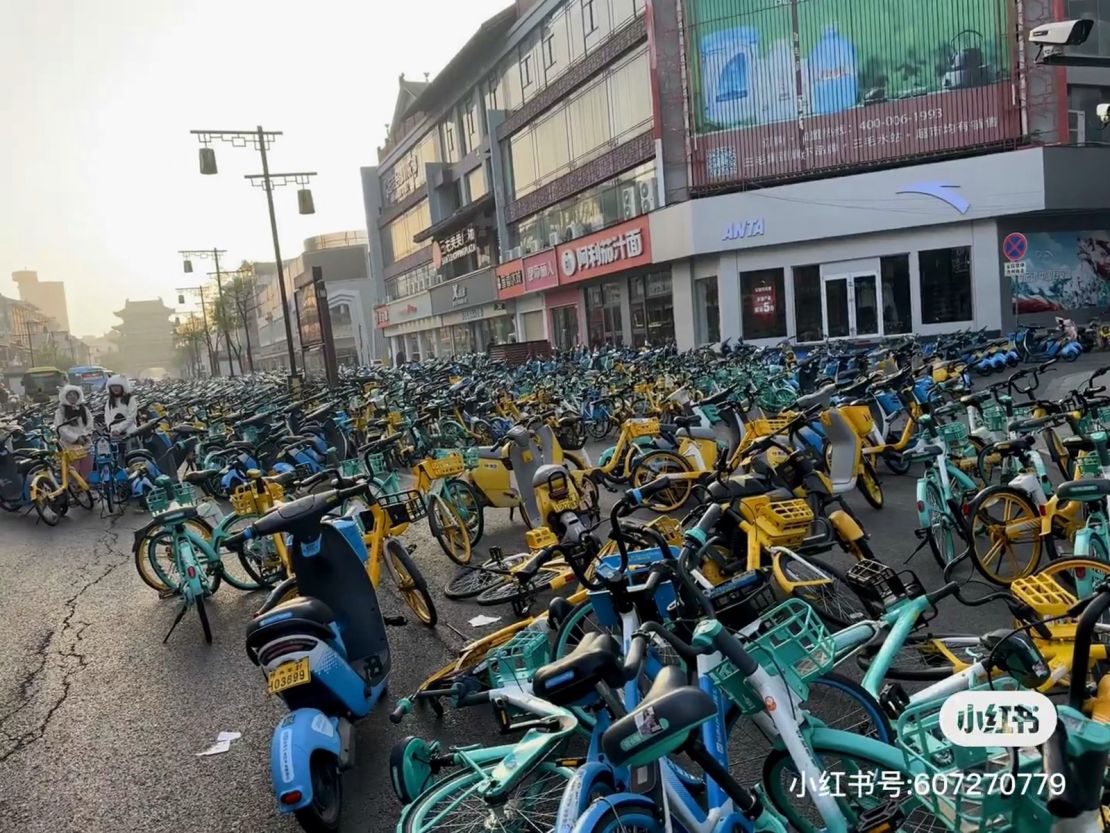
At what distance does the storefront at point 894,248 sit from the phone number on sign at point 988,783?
1879 centimetres

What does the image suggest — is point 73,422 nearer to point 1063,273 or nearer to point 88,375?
point 1063,273

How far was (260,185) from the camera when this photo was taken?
73.1 feet

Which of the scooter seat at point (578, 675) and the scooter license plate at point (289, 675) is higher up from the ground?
the scooter seat at point (578, 675)

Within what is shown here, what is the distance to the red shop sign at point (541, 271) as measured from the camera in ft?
98.8

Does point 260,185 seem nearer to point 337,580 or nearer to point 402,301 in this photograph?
point 337,580

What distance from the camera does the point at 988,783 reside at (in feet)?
5.60

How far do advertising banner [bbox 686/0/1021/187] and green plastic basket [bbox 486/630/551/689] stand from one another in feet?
68.1

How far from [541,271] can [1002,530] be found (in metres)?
27.6

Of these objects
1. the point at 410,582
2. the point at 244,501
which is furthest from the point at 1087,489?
the point at 244,501

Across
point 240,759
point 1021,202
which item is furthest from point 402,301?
point 240,759

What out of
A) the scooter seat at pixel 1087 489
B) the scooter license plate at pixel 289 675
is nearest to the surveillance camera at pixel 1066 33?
the scooter seat at pixel 1087 489

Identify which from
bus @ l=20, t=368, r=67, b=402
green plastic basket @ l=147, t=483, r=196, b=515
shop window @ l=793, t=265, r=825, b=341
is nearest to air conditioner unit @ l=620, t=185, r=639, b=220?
shop window @ l=793, t=265, r=825, b=341

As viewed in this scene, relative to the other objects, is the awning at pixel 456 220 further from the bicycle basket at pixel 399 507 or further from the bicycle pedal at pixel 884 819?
the bicycle pedal at pixel 884 819

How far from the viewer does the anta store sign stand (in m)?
24.2
